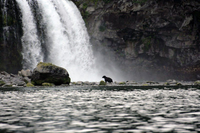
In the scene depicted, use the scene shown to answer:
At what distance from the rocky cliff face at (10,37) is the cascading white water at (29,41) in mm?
933

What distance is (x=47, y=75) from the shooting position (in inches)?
1152

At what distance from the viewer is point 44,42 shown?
4556cm

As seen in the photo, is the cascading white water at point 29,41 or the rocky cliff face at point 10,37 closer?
the rocky cliff face at point 10,37

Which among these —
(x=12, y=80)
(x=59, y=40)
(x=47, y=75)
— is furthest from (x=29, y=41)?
(x=47, y=75)

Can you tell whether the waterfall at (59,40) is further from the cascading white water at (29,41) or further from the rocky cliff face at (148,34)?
the rocky cliff face at (148,34)

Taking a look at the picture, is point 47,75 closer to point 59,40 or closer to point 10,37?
point 10,37

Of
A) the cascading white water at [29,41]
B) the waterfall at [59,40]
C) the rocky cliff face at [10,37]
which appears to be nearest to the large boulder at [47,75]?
the cascading white water at [29,41]

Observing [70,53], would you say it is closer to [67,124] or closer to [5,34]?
[5,34]

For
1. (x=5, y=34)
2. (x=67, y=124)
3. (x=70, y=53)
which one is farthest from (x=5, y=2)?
(x=67, y=124)

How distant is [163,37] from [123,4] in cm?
1053

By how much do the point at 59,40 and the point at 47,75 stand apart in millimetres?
17874

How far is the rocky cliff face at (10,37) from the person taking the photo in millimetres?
42097

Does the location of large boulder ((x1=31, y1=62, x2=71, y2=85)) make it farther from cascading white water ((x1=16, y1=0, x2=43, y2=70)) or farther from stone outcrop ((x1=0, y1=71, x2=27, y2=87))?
cascading white water ((x1=16, y1=0, x2=43, y2=70))

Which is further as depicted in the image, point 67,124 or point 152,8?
point 152,8
